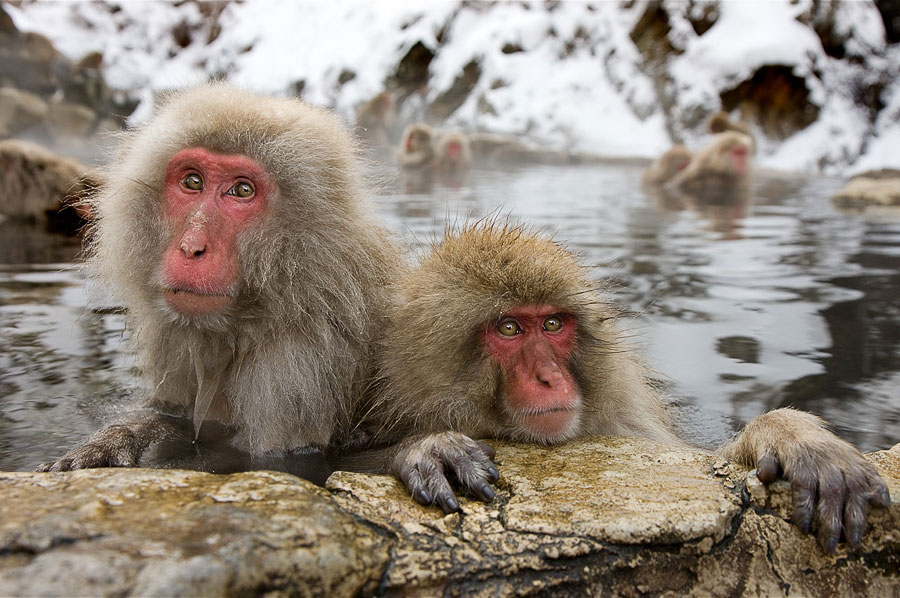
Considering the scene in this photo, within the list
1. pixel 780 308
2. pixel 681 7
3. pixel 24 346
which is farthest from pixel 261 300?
pixel 681 7

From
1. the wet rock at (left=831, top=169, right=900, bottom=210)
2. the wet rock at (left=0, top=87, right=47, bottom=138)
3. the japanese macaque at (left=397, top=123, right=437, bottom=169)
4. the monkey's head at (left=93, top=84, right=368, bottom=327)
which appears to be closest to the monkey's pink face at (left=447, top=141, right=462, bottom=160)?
the japanese macaque at (left=397, top=123, right=437, bottom=169)

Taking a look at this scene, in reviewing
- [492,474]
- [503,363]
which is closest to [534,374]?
[503,363]

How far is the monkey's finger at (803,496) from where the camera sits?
→ 228cm

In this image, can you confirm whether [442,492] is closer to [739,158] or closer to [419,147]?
[739,158]

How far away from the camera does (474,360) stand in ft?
9.27

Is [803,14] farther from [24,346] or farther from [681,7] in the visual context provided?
[24,346]

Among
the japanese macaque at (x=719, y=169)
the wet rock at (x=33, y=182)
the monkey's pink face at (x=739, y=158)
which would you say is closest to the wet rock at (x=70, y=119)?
the wet rock at (x=33, y=182)

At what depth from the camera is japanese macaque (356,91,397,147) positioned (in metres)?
16.6

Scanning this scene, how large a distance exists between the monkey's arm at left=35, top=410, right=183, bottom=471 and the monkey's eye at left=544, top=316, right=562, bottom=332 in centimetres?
151

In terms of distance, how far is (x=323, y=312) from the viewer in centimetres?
300

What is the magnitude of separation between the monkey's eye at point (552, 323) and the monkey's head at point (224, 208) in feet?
2.56

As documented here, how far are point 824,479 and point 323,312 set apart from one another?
1.61 m

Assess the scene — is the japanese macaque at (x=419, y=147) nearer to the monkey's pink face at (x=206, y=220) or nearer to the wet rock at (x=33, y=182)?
the wet rock at (x=33, y=182)

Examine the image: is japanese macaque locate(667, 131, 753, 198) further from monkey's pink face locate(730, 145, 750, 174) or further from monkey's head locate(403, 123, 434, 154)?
monkey's head locate(403, 123, 434, 154)
